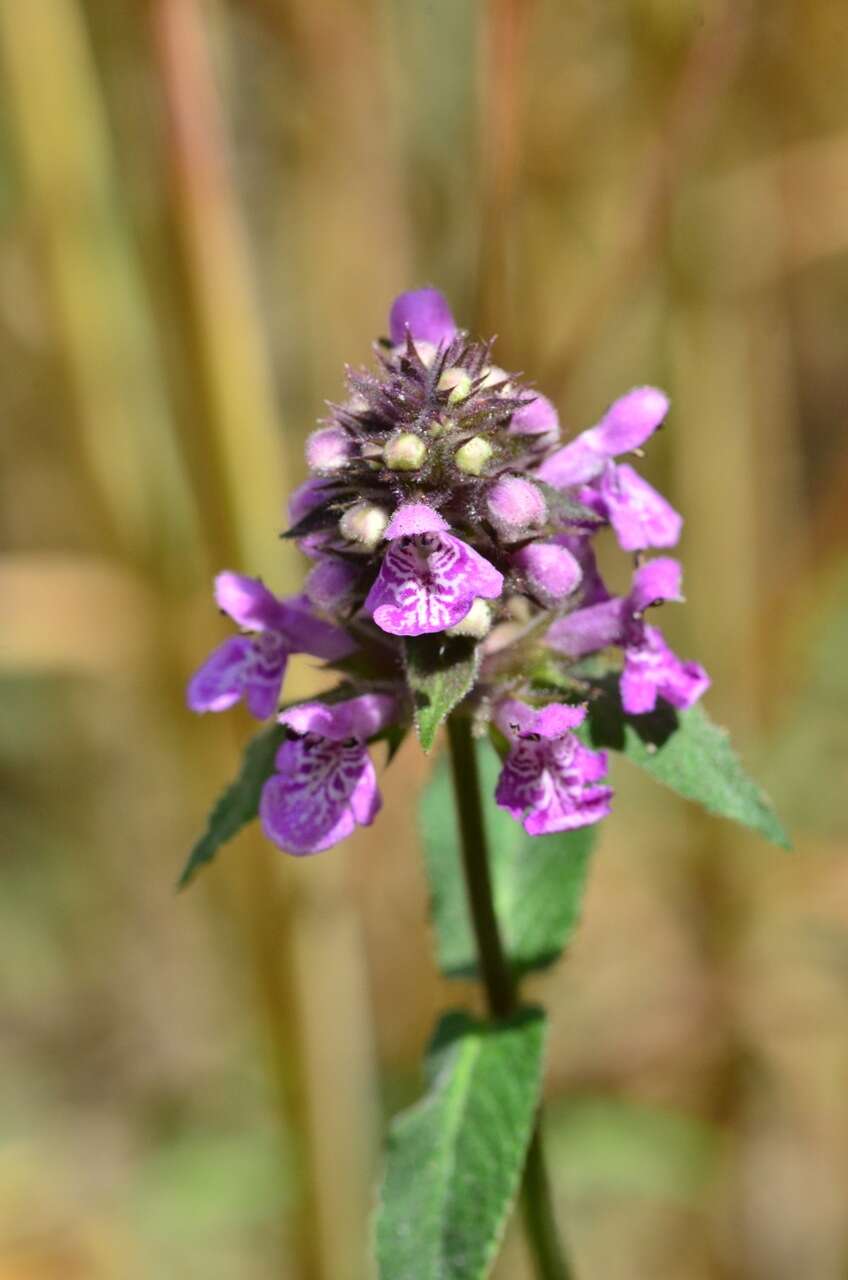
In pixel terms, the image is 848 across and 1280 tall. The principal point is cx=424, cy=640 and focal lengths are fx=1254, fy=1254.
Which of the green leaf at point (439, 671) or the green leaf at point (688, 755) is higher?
the green leaf at point (439, 671)

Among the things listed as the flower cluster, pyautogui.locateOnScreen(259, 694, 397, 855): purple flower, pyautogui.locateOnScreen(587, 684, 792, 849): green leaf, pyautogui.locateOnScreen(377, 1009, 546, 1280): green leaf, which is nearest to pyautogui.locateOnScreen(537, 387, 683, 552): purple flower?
the flower cluster

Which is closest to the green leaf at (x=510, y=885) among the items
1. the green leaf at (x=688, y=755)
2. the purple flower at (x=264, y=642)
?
the green leaf at (x=688, y=755)

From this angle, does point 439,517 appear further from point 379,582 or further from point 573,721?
point 573,721

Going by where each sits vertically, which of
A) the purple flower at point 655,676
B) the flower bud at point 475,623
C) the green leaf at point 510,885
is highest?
the flower bud at point 475,623

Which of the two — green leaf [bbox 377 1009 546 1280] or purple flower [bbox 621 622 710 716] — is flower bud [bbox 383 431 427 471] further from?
green leaf [bbox 377 1009 546 1280]

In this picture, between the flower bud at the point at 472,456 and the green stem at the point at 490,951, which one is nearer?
the flower bud at the point at 472,456

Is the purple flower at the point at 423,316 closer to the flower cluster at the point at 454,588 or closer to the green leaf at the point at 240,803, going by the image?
the flower cluster at the point at 454,588

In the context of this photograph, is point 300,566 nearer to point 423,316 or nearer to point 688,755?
point 423,316
